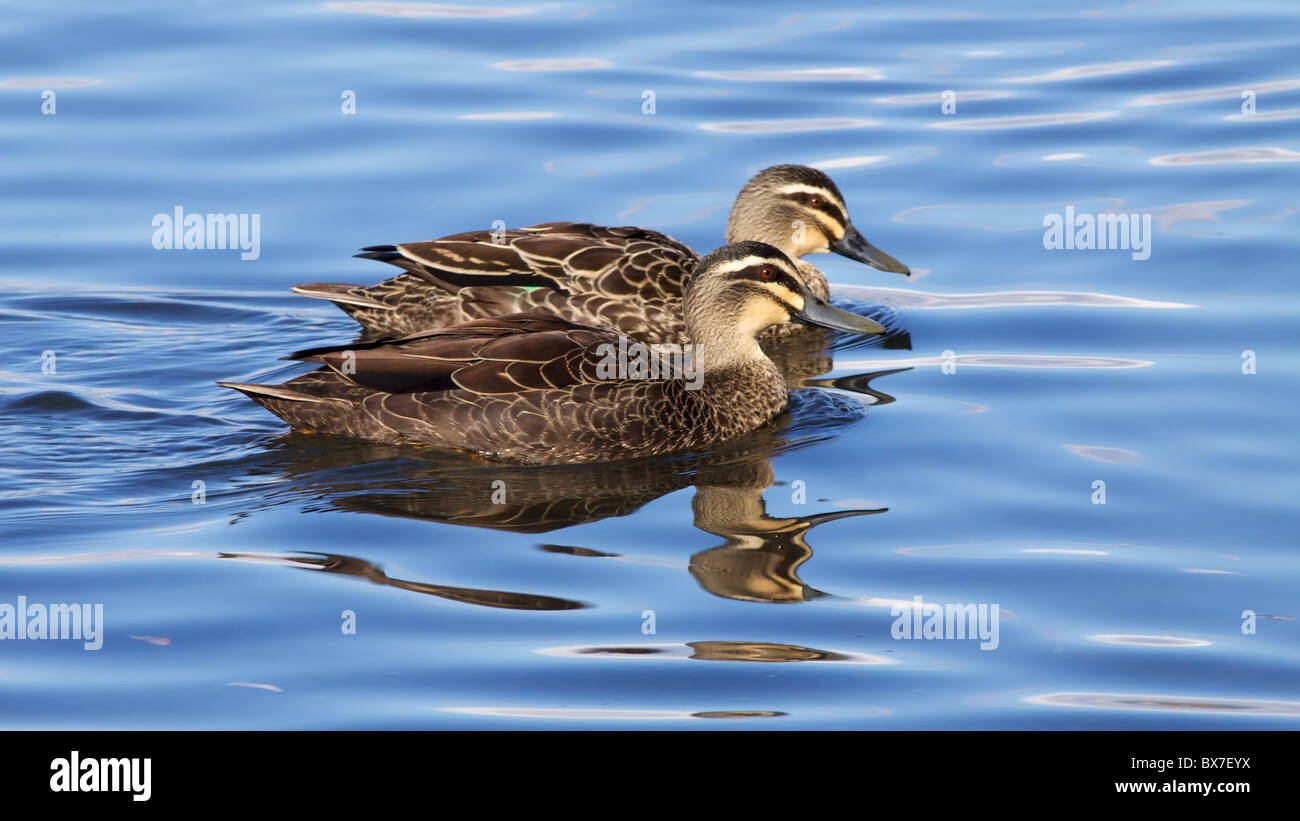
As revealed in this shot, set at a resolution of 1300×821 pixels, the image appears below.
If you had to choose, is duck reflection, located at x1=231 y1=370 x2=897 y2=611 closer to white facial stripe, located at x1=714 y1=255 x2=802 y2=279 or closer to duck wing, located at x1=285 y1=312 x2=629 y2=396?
duck wing, located at x1=285 y1=312 x2=629 y2=396

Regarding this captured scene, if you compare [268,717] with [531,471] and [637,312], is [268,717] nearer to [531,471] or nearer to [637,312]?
[531,471]

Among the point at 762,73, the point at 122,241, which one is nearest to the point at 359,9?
the point at 762,73

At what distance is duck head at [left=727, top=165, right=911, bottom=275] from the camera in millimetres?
12664

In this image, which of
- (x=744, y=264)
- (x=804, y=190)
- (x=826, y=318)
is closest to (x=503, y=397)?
(x=744, y=264)

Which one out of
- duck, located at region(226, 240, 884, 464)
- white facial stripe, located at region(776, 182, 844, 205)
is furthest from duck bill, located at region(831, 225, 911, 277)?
duck, located at region(226, 240, 884, 464)

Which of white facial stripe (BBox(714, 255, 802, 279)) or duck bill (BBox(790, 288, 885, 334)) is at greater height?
white facial stripe (BBox(714, 255, 802, 279))

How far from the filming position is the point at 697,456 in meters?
9.87

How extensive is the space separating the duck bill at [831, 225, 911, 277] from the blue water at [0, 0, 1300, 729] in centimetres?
39

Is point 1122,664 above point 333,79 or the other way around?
the other way around

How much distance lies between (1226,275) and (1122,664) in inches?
243

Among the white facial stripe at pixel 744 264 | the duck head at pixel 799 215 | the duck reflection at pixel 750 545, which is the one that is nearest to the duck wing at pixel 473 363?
the duck reflection at pixel 750 545

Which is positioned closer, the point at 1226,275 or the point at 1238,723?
the point at 1238,723

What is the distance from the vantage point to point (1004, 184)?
1449cm

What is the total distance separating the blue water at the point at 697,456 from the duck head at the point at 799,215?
490 mm
